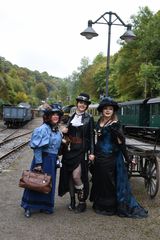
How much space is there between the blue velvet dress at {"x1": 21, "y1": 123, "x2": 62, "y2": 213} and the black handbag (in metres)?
0.17

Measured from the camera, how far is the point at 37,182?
22.3 ft

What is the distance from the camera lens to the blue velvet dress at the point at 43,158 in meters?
6.93

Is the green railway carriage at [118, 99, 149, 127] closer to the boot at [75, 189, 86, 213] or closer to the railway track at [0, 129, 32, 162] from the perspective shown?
the railway track at [0, 129, 32, 162]

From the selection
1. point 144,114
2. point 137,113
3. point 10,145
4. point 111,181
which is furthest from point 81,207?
point 137,113

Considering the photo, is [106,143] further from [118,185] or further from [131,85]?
[131,85]

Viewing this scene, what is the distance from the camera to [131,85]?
5844 centimetres

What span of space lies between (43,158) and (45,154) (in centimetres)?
7

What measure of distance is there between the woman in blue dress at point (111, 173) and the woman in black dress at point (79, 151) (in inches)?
6.3

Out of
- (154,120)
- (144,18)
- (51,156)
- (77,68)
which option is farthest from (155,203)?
(77,68)

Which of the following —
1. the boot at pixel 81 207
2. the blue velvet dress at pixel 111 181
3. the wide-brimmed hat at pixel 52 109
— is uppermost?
the wide-brimmed hat at pixel 52 109

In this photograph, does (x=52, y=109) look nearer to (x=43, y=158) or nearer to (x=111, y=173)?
(x=43, y=158)

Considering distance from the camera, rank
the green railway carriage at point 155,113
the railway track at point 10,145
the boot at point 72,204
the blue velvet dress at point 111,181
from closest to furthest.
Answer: the blue velvet dress at point 111,181 < the boot at point 72,204 < the railway track at point 10,145 < the green railway carriage at point 155,113

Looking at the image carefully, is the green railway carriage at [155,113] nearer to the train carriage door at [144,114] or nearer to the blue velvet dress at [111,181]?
the train carriage door at [144,114]

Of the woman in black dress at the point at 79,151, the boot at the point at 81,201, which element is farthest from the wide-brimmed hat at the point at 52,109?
the boot at the point at 81,201
